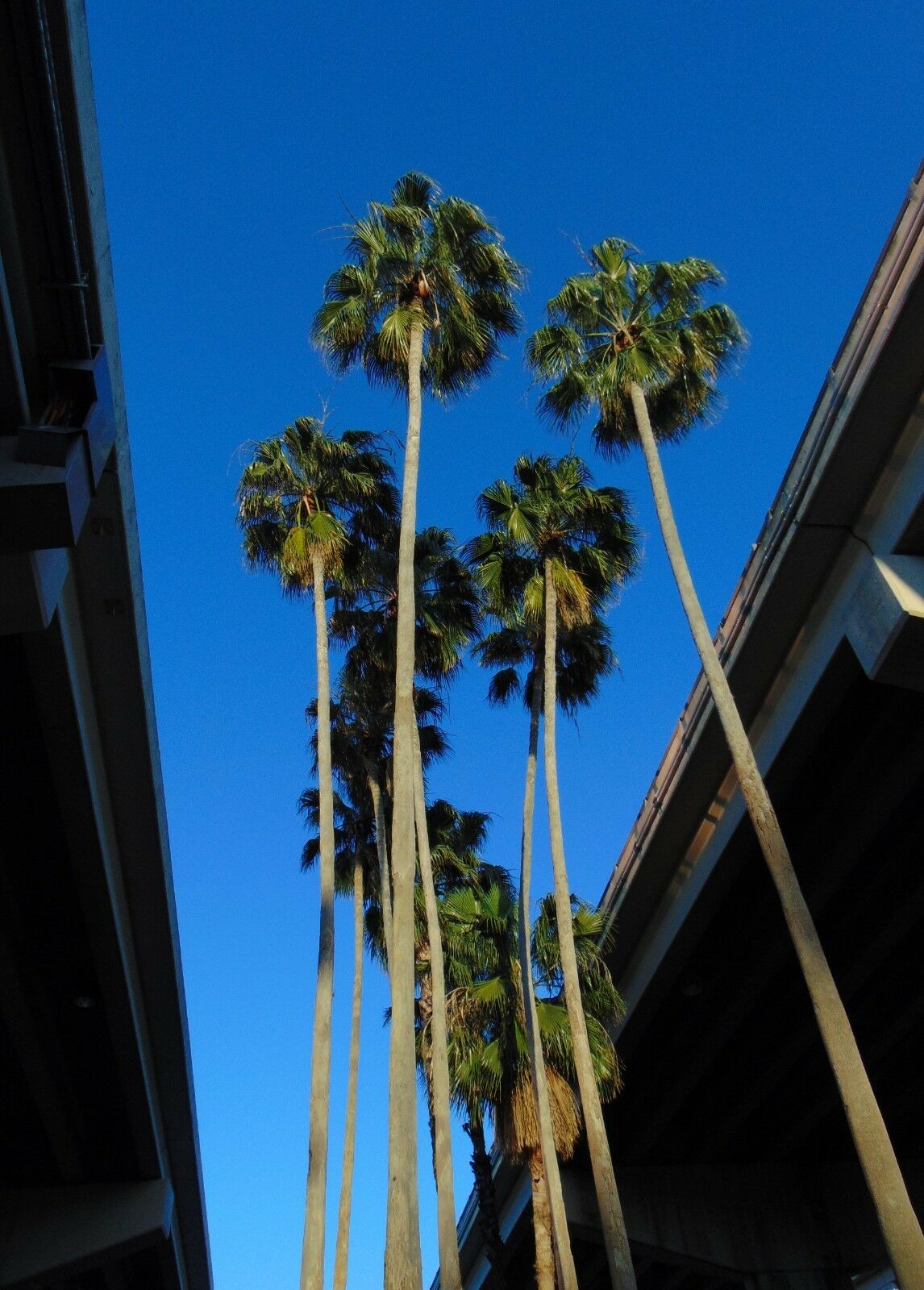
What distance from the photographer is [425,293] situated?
1714cm

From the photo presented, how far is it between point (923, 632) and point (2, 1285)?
21.3 m

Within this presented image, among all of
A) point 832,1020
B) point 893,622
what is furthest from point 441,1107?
point 893,622

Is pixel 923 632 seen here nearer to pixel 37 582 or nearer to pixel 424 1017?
pixel 37 582

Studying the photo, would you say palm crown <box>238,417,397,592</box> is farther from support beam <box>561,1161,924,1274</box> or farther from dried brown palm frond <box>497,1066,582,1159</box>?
support beam <box>561,1161,924,1274</box>

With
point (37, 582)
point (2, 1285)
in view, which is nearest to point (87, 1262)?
point (2, 1285)

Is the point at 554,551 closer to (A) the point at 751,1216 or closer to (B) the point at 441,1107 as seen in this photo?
(B) the point at 441,1107

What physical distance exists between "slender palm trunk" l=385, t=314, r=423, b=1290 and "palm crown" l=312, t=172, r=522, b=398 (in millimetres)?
2557

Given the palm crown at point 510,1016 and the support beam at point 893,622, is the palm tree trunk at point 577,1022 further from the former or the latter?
the support beam at point 893,622

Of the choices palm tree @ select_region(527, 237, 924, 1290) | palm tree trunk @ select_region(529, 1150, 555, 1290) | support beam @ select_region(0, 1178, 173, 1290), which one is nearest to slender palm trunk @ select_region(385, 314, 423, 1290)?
palm tree @ select_region(527, 237, 924, 1290)

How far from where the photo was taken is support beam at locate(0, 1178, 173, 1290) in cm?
2194

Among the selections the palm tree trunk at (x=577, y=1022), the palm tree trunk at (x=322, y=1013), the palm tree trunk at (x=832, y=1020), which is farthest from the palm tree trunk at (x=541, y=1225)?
the palm tree trunk at (x=832, y=1020)

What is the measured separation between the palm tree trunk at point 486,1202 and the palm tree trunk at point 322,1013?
3.64m

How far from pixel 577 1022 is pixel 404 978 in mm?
4971

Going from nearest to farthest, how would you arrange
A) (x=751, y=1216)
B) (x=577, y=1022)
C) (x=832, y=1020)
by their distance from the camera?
(x=832, y=1020)
(x=577, y=1022)
(x=751, y=1216)
